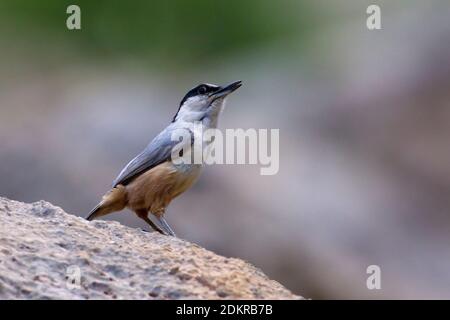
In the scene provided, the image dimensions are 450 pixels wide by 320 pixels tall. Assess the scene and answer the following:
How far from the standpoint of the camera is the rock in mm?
4164

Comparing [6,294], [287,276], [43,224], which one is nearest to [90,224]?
[43,224]

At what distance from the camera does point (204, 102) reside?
752 centimetres

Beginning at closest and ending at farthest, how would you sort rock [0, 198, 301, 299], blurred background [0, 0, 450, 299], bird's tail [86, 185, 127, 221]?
rock [0, 198, 301, 299] → bird's tail [86, 185, 127, 221] → blurred background [0, 0, 450, 299]

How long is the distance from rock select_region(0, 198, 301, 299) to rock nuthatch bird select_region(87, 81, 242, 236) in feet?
5.30

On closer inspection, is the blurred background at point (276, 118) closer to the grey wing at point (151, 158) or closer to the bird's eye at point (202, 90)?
the bird's eye at point (202, 90)

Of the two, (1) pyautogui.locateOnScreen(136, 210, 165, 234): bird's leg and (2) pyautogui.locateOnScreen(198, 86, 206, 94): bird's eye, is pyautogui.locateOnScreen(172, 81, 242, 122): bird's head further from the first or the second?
(1) pyautogui.locateOnScreen(136, 210, 165, 234): bird's leg

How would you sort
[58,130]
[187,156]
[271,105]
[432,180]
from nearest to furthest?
[187,156] → [58,130] → [432,180] → [271,105]

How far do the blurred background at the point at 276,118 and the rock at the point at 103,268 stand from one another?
5.83m

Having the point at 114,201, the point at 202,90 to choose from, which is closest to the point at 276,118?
the point at 202,90

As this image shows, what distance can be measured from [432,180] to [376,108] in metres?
1.41

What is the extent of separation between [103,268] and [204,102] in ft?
10.5

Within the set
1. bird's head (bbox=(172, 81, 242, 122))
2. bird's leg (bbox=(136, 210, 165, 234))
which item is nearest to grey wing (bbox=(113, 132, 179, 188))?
bird's leg (bbox=(136, 210, 165, 234))

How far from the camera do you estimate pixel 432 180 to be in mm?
14562
